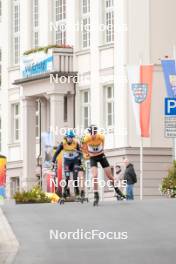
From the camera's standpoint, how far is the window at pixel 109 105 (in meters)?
59.1

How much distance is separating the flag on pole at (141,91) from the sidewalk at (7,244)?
19.5 m

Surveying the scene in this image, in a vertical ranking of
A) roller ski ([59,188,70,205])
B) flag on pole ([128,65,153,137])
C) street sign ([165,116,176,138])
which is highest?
flag on pole ([128,65,153,137])

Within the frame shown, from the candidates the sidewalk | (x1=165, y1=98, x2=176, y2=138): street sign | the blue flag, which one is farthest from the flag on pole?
the sidewalk

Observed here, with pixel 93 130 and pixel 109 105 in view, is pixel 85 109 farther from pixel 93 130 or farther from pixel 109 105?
pixel 93 130

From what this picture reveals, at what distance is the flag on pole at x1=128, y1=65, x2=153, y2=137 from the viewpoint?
4628 centimetres

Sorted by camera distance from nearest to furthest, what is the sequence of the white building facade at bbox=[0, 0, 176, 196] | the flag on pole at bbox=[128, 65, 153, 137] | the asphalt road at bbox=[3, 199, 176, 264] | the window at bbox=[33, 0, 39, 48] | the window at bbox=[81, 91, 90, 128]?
the asphalt road at bbox=[3, 199, 176, 264], the flag on pole at bbox=[128, 65, 153, 137], the white building facade at bbox=[0, 0, 176, 196], the window at bbox=[81, 91, 90, 128], the window at bbox=[33, 0, 39, 48]

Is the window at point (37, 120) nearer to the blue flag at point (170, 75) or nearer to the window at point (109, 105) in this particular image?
the window at point (109, 105)

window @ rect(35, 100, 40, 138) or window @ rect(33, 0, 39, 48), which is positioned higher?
window @ rect(33, 0, 39, 48)

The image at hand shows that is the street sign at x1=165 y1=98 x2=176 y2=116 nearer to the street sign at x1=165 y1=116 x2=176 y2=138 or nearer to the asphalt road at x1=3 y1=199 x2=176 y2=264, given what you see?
the street sign at x1=165 y1=116 x2=176 y2=138

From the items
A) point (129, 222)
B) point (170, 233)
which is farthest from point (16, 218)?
point (170, 233)

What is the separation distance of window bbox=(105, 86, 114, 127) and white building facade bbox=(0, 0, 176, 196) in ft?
0.14

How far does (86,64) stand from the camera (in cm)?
6097

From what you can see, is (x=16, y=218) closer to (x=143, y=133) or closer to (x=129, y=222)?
(x=129, y=222)

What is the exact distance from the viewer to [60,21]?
6372 centimetres
